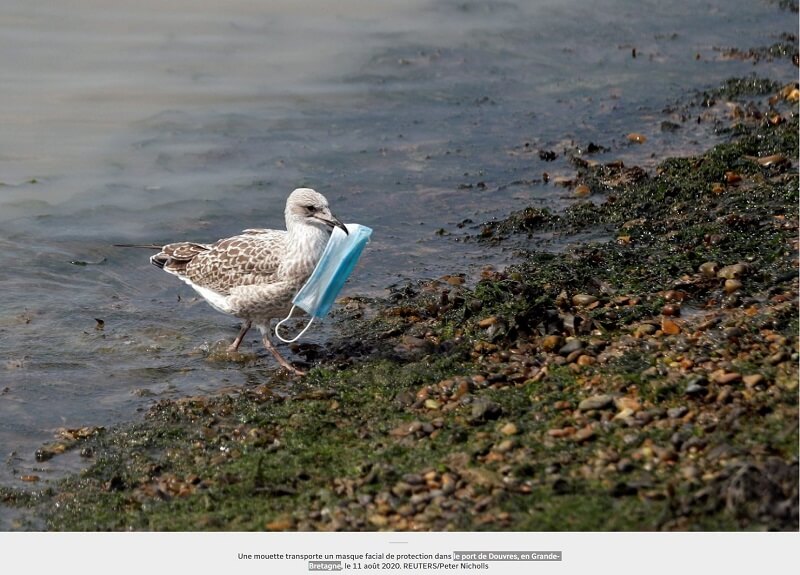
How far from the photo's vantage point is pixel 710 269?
8164 millimetres

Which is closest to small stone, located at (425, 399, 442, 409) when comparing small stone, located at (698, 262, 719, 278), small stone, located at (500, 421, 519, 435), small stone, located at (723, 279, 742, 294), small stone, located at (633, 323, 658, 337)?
small stone, located at (500, 421, 519, 435)

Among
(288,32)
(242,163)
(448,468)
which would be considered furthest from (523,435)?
(288,32)

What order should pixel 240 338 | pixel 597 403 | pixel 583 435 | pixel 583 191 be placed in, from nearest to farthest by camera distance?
pixel 583 435 < pixel 597 403 < pixel 240 338 < pixel 583 191

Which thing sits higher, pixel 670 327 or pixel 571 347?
pixel 670 327

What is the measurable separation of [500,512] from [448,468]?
1.82ft

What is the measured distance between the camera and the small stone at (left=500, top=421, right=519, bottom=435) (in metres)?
6.32

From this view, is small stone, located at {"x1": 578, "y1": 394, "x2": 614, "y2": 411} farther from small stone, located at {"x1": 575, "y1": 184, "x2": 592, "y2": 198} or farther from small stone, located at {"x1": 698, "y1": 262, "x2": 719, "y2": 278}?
small stone, located at {"x1": 575, "y1": 184, "x2": 592, "y2": 198}

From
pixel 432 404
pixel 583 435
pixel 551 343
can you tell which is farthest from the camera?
pixel 551 343

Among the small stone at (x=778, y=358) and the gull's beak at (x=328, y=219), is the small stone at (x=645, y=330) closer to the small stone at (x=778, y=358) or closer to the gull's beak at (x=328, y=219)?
the small stone at (x=778, y=358)

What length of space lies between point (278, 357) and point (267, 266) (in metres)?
0.68

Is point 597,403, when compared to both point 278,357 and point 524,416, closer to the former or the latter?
point 524,416

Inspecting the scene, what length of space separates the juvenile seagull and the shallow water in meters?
0.41

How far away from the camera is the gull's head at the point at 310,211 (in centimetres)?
831

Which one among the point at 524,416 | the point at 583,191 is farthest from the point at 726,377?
the point at 583,191
